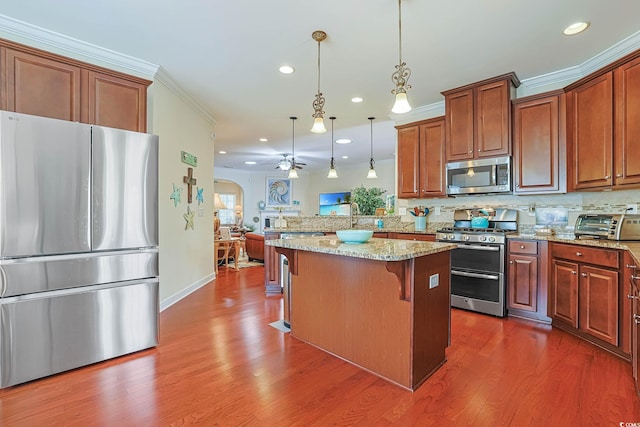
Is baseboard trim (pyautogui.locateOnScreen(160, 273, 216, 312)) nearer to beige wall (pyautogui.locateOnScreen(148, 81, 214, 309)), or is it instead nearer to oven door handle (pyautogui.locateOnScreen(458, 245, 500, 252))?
beige wall (pyautogui.locateOnScreen(148, 81, 214, 309))

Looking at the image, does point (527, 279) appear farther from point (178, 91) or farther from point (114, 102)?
point (178, 91)

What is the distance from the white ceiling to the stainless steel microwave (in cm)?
90

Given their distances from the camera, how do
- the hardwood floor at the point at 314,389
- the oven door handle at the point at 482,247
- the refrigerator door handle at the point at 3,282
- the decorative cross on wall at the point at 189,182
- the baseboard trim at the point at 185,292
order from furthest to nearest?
the decorative cross on wall at the point at 189,182 < the baseboard trim at the point at 185,292 < the oven door handle at the point at 482,247 < the refrigerator door handle at the point at 3,282 < the hardwood floor at the point at 314,389

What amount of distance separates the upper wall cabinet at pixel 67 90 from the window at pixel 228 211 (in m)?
8.58

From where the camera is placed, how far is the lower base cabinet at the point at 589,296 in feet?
7.73

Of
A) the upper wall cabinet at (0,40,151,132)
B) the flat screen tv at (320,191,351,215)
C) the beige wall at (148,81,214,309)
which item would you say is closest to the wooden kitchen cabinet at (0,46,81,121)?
the upper wall cabinet at (0,40,151,132)

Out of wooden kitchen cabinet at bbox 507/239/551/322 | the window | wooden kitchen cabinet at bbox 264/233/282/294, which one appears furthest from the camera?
the window

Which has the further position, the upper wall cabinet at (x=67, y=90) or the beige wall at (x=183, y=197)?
the beige wall at (x=183, y=197)

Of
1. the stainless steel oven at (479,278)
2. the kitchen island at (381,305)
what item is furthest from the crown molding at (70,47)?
the stainless steel oven at (479,278)

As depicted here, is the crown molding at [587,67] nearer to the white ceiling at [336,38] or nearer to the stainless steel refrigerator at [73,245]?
the white ceiling at [336,38]

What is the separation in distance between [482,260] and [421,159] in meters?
1.55

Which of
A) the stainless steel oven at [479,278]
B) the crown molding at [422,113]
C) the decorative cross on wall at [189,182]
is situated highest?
the crown molding at [422,113]

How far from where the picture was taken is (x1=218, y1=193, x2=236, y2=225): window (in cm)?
1133

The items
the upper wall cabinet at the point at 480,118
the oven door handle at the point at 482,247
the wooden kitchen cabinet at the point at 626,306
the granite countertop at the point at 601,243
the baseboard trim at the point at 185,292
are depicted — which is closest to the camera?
the granite countertop at the point at 601,243
